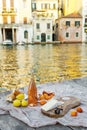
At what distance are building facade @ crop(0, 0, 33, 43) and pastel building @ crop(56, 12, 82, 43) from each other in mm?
6346

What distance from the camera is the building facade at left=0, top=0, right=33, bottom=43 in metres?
56.0

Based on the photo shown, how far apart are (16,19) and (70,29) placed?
37.7 ft

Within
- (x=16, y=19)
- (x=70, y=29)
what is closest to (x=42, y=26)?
(x=16, y=19)

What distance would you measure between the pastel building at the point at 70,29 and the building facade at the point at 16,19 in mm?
6346

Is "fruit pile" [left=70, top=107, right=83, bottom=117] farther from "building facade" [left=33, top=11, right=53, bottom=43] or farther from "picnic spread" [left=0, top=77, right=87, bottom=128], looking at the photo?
"building facade" [left=33, top=11, right=53, bottom=43]

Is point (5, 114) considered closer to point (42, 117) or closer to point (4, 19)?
point (42, 117)

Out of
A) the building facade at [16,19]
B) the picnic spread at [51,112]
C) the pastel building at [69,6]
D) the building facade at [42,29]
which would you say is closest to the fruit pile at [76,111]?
the picnic spread at [51,112]

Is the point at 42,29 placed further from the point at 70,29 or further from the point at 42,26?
the point at 70,29

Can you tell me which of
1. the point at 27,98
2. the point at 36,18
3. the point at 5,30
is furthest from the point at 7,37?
the point at 27,98

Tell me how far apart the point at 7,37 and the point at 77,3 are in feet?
55.6

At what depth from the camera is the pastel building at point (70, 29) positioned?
57.0m

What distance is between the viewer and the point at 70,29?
57.7 m

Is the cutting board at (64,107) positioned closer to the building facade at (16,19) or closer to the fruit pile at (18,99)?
the fruit pile at (18,99)

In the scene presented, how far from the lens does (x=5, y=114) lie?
5695mm
